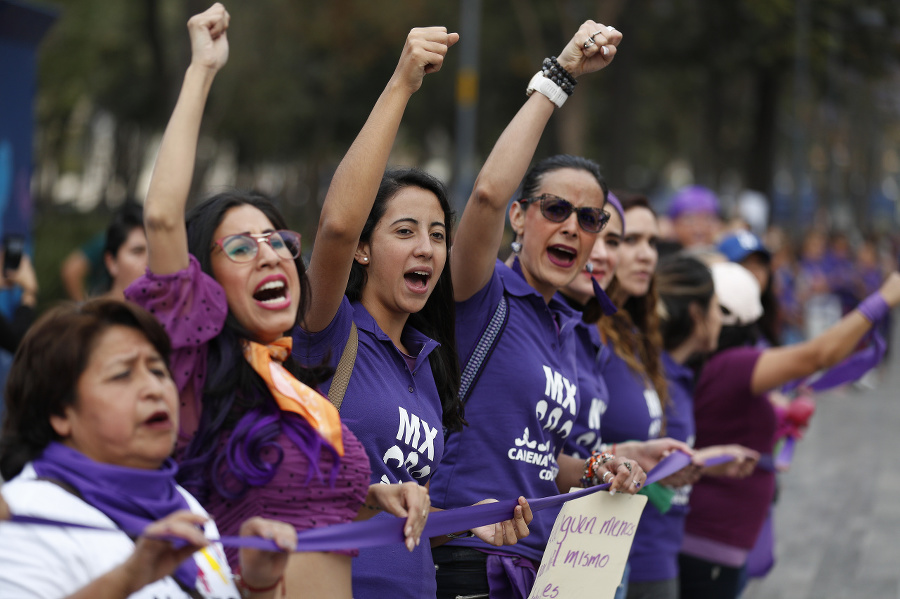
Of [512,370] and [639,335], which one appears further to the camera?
[639,335]

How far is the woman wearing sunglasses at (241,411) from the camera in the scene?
2.32 meters

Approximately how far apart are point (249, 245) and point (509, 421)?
3.62ft

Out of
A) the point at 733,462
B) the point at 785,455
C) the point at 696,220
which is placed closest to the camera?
the point at 733,462

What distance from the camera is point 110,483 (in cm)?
201

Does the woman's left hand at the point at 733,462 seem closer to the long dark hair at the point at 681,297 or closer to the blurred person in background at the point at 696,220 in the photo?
the long dark hair at the point at 681,297

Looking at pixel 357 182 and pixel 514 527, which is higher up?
pixel 357 182

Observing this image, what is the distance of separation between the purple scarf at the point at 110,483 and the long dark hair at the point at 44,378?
46 millimetres

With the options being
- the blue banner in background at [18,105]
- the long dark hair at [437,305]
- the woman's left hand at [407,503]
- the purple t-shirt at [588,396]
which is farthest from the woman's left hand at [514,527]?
the blue banner in background at [18,105]

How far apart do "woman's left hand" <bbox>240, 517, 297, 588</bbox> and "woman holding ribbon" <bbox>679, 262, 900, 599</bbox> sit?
3005 millimetres

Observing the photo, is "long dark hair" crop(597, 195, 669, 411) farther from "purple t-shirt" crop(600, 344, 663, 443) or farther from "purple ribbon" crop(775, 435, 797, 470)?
"purple ribbon" crop(775, 435, 797, 470)

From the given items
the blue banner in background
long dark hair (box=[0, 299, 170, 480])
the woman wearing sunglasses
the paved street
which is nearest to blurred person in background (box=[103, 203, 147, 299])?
the woman wearing sunglasses

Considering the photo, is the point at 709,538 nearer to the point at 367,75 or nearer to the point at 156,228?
the point at 156,228

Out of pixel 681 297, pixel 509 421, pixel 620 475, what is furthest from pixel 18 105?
pixel 620 475

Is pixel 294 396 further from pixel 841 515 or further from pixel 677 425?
pixel 841 515
